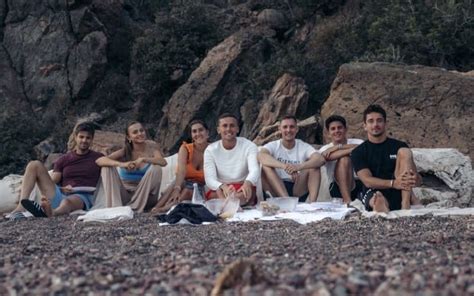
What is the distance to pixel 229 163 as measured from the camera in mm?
9133

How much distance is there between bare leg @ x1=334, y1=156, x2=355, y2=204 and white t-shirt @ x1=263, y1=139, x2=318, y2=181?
1.31 ft

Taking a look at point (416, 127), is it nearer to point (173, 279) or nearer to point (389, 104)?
point (389, 104)

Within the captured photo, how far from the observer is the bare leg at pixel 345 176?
897 centimetres

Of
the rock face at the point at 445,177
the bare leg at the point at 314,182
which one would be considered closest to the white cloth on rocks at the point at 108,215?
the bare leg at the point at 314,182

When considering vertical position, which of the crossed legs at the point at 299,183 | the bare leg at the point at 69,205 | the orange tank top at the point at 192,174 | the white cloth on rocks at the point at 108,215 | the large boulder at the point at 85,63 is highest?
the large boulder at the point at 85,63

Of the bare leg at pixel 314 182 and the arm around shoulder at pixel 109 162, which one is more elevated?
the arm around shoulder at pixel 109 162

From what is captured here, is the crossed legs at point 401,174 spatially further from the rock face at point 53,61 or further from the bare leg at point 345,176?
the rock face at point 53,61

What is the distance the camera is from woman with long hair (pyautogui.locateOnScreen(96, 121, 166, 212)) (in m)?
9.20

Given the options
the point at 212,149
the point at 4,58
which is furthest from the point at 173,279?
the point at 4,58

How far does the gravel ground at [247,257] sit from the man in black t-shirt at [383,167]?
27.5 inches

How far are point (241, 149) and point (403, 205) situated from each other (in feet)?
7.09

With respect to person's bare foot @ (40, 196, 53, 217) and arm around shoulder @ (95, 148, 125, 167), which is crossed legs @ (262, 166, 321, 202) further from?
person's bare foot @ (40, 196, 53, 217)

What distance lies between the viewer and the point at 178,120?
63.0 feet

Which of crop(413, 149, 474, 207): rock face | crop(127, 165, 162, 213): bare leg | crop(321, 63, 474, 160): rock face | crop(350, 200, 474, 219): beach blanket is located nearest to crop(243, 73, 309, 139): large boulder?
crop(321, 63, 474, 160): rock face
